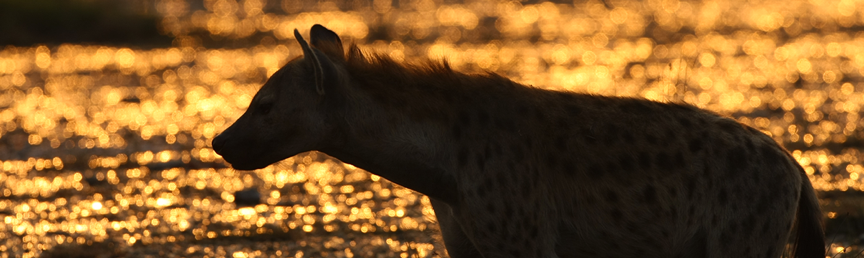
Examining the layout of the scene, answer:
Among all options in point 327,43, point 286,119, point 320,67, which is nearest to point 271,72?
point 327,43

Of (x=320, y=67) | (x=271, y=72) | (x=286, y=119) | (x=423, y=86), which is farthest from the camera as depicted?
(x=271, y=72)

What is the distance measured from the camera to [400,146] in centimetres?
392

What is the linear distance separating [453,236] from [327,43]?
2.47 ft

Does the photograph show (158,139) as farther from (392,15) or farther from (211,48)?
(392,15)

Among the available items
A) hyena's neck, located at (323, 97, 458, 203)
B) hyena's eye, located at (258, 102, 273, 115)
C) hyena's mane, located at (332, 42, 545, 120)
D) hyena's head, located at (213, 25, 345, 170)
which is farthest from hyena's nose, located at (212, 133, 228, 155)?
hyena's mane, located at (332, 42, 545, 120)

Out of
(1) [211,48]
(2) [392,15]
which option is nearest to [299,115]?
(1) [211,48]

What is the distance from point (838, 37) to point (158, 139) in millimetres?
9745

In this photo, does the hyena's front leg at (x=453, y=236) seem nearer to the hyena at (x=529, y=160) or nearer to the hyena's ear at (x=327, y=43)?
the hyena at (x=529, y=160)

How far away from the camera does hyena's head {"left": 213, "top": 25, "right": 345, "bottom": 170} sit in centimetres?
385

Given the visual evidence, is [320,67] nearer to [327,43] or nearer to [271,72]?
[327,43]

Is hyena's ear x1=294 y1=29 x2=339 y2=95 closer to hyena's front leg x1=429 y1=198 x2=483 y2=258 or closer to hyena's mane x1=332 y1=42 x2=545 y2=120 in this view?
hyena's mane x1=332 y1=42 x2=545 y2=120

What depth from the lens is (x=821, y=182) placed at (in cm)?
736

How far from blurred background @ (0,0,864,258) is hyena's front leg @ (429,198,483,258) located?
1.77 feet

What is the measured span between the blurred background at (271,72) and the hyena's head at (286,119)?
42 centimetres
